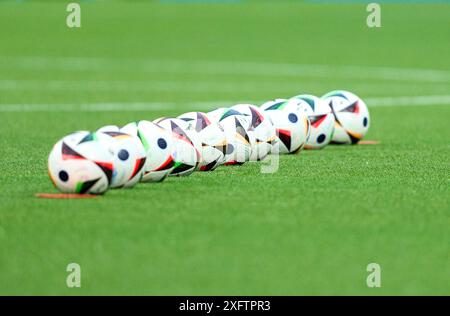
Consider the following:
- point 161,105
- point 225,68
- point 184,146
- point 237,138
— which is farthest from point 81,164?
point 225,68

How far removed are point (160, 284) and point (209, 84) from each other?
19.1m

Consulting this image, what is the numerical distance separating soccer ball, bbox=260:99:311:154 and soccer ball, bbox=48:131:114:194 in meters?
3.19

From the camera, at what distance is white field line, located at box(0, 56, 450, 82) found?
28203mm

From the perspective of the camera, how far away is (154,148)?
10172mm

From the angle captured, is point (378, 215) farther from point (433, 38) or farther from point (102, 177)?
point (433, 38)

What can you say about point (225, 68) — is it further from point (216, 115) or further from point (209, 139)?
point (209, 139)

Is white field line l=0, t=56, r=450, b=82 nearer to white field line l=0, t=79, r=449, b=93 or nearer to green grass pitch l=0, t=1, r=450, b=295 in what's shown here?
green grass pitch l=0, t=1, r=450, b=295

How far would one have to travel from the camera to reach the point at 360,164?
12.2 metres

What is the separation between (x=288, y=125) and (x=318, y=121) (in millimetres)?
932

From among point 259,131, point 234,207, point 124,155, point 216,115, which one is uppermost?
point 216,115

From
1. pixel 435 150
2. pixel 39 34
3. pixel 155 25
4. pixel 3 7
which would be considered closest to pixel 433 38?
pixel 155 25

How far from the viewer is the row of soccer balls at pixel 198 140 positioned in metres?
9.44

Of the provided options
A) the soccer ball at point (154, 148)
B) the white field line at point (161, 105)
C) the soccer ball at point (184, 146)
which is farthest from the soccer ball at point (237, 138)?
the white field line at point (161, 105)

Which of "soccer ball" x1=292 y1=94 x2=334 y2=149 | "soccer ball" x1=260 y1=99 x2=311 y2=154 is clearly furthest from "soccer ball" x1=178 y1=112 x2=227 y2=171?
"soccer ball" x1=292 y1=94 x2=334 y2=149
